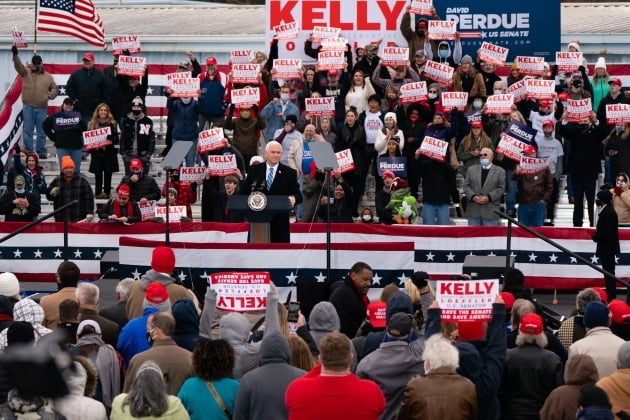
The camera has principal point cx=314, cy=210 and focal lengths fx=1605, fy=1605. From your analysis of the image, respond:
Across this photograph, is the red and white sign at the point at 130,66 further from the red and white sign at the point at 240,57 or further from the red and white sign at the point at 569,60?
the red and white sign at the point at 569,60

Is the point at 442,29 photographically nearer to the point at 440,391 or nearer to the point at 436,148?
the point at 436,148

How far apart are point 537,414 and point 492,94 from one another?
1381 cm

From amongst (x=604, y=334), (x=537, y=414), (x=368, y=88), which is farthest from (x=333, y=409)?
(x=368, y=88)

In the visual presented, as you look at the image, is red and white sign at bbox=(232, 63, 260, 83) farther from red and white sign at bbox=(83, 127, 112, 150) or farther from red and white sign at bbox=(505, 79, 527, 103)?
red and white sign at bbox=(505, 79, 527, 103)

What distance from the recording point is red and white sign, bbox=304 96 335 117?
22.5 meters

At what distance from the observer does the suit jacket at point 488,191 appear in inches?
808

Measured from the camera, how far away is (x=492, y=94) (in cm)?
2384

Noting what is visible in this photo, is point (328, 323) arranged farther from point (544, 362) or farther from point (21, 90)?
point (21, 90)

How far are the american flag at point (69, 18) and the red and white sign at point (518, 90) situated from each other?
7.51 metres

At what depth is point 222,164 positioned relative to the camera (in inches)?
822

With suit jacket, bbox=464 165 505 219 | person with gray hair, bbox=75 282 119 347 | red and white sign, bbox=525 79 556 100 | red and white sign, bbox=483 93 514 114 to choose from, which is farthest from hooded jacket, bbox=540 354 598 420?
red and white sign, bbox=525 79 556 100

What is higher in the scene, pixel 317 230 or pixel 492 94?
pixel 492 94

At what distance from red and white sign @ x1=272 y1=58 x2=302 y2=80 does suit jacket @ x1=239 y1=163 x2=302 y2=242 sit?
6.64 m

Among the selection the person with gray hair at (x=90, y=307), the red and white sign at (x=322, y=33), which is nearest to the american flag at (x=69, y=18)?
the red and white sign at (x=322, y=33)
